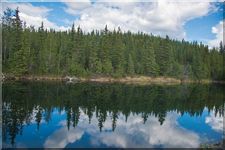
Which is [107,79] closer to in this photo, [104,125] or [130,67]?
[130,67]

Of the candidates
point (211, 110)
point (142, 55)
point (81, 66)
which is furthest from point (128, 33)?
point (211, 110)

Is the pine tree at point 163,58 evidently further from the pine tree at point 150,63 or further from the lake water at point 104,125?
the lake water at point 104,125

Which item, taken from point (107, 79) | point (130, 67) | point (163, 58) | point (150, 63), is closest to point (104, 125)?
point (107, 79)

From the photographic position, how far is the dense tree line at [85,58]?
303ft

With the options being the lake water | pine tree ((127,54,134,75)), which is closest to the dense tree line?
pine tree ((127,54,134,75))

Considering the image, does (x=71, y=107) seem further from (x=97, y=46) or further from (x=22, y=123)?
(x=97, y=46)

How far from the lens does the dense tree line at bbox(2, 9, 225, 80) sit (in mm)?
92438

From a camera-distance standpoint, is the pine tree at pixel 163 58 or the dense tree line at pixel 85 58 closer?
the dense tree line at pixel 85 58

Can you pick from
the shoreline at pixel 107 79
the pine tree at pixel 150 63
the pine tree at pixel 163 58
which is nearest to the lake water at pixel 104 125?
the shoreline at pixel 107 79

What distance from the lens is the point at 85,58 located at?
393 feet

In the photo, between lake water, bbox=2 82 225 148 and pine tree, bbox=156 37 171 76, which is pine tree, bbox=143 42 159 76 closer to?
pine tree, bbox=156 37 171 76

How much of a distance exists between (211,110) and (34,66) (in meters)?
60.8

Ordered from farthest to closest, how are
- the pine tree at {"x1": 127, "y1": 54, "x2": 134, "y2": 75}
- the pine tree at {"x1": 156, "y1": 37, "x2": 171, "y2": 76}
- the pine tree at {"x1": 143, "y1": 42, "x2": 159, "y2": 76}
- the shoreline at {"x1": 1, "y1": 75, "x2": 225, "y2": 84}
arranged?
1. the pine tree at {"x1": 156, "y1": 37, "x2": 171, "y2": 76}
2. the pine tree at {"x1": 143, "y1": 42, "x2": 159, "y2": 76}
3. the pine tree at {"x1": 127, "y1": 54, "x2": 134, "y2": 75}
4. the shoreline at {"x1": 1, "y1": 75, "x2": 225, "y2": 84}

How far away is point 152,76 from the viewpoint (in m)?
126
